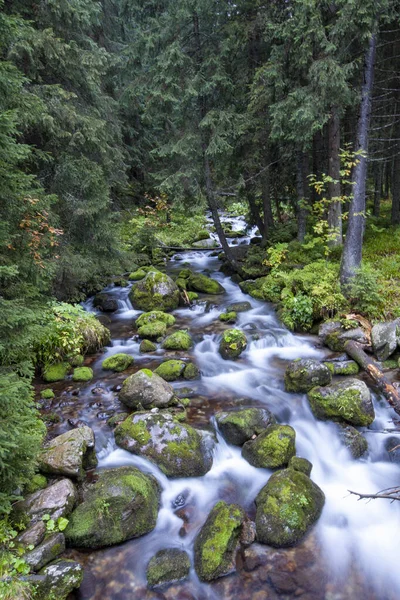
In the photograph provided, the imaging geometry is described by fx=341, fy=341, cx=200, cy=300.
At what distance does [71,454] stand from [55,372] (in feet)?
10.4

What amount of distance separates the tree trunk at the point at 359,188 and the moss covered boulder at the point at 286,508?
246 inches

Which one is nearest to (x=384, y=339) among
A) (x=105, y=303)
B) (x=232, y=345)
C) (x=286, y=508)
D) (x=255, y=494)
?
(x=232, y=345)

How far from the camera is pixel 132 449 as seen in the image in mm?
5828

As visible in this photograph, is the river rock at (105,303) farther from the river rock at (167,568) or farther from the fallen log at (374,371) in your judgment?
the river rock at (167,568)

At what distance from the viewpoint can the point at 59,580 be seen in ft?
12.5

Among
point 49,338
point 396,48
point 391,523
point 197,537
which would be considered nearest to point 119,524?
point 197,537

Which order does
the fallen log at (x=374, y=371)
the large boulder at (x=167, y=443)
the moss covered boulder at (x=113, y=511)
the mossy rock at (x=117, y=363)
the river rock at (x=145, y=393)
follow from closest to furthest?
the moss covered boulder at (x=113, y=511) → the large boulder at (x=167, y=443) → the fallen log at (x=374, y=371) → the river rock at (x=145, y=393) → the mossy rock at (x=117, y=363)

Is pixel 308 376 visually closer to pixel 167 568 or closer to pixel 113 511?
pixel 167 568

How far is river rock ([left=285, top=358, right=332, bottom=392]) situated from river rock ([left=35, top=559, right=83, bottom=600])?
4.98 meters

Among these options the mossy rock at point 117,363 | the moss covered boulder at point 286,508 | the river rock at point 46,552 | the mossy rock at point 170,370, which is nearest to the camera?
the river rock at point 46,552

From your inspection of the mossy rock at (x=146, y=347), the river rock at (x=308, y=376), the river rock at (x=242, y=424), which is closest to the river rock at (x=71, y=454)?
the river rock at (x=242, y=424)

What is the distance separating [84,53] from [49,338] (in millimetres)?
8022

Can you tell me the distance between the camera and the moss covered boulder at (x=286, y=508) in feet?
14.9

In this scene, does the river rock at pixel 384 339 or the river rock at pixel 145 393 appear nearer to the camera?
the river rock at pixel 145 393
